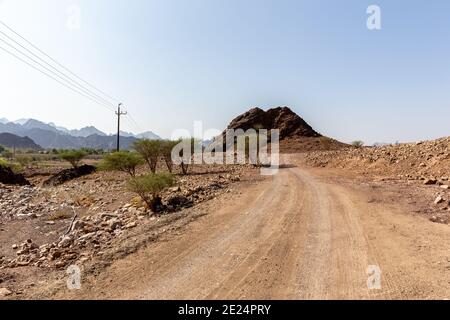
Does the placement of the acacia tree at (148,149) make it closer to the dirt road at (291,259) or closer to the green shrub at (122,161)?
the green shrub at (122,161)

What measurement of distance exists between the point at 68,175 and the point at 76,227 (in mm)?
21756

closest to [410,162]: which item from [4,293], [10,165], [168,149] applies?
[168,149]

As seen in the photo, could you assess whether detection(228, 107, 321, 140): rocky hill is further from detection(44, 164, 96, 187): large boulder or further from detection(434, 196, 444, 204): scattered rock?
detection(434, 196, 444, 204): scattered rock

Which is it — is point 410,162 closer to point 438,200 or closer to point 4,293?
point 438,200

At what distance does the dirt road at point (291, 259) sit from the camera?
6.18m

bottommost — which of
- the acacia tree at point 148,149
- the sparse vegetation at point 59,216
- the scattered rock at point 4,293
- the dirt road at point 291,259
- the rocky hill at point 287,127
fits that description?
the scattered rock at point 4,293

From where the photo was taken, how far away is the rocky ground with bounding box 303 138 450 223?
1223cm

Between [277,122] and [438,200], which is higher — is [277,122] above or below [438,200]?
above

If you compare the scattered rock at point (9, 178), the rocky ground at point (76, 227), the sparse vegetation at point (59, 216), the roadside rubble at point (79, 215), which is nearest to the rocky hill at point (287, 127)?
the scattered rock at point (9, 178)

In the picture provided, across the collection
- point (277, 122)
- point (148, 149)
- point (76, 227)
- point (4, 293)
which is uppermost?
point (277, 122)

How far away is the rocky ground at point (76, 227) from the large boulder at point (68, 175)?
26.7 feet

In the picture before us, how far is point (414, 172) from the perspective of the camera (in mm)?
19172

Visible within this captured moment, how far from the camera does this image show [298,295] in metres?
5.90
